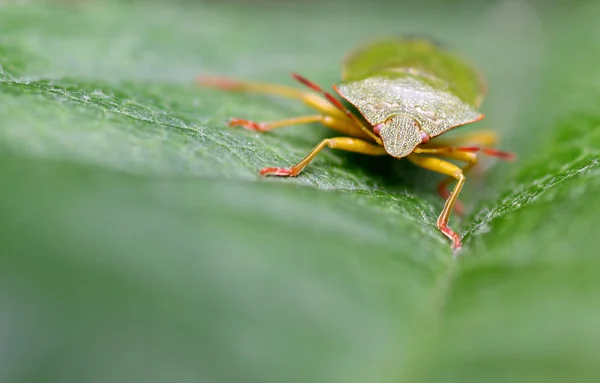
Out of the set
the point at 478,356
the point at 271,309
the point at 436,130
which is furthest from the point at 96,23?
the point at 478,356

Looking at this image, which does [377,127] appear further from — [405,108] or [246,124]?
[246,124]

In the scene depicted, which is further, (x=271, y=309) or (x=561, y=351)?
(x=271, y=309)

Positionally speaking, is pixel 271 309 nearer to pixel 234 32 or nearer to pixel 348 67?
pixel 348 67

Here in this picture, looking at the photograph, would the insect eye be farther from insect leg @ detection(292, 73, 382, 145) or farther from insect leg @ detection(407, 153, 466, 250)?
insect leg @ detection(407, 153, 466, 250)

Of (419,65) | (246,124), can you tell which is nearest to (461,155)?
(419,65)

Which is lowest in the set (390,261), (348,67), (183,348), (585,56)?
(183,348)

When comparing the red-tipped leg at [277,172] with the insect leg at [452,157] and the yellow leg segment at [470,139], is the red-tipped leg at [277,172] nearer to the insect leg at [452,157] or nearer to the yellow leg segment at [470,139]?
the insect leg at [452,157]

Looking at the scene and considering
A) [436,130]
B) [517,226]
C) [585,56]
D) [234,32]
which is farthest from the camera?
[234,32]
